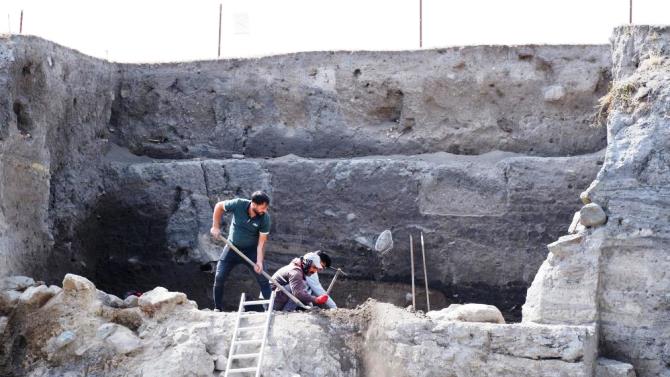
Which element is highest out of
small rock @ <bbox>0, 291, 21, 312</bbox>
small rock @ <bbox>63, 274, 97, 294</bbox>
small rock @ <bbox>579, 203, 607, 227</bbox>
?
small rock @ <bbox>579, 203, 607, 227</bbox>

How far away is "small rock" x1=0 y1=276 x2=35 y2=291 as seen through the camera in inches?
396

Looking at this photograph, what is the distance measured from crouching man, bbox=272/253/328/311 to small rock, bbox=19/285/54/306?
1791 mm

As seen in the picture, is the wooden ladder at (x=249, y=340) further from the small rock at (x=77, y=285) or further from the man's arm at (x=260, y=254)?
the small rock at (x=77, y=285)

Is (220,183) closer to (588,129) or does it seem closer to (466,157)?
(466,157)

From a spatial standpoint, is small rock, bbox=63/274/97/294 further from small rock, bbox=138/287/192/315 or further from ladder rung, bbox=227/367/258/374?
ladder rung, bbox=227/367/258/374

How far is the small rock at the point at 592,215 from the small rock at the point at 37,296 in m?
4.20

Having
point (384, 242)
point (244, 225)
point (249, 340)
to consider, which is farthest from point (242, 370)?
point (384, 242)

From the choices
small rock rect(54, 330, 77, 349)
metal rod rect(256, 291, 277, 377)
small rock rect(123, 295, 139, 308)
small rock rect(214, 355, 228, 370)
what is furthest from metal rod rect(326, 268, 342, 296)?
small rock rect(54, 330, 77, 349)

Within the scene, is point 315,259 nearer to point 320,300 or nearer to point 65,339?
point 320,300

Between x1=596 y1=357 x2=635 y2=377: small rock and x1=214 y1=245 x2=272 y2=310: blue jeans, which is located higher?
x1=214 y1=245 x2=272 y2=310: blue jeans

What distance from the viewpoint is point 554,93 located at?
11.6m

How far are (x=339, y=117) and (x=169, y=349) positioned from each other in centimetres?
385

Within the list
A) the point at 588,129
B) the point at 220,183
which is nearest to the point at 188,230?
the point at 220,183

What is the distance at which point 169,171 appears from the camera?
12.1 m
